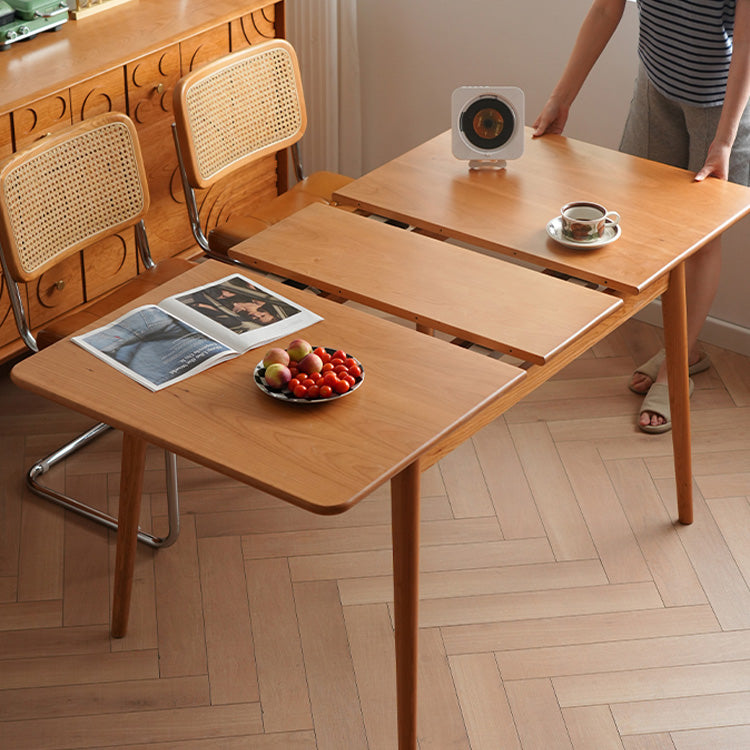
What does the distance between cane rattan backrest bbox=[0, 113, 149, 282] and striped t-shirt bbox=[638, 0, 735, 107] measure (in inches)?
51.3

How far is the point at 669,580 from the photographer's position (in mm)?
2621

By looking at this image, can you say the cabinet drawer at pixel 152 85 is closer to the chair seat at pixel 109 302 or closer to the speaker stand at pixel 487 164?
the chair seat at pixel 109 302

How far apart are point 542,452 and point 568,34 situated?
1327 mm

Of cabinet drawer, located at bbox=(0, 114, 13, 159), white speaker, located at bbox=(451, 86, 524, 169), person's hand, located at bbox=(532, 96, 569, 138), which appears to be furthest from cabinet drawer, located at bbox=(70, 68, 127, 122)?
person's hand, located at bbox=(532, 96, 569, 138)

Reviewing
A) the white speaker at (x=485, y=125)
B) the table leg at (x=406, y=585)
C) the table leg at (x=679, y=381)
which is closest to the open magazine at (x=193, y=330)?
the table leg at (x=406, y=585)

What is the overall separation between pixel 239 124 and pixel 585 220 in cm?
112

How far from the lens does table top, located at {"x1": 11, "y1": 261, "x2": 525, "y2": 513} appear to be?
1.67 metres

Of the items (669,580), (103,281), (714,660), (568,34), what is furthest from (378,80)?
(714,660)

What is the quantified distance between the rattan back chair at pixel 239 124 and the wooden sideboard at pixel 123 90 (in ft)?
0.81

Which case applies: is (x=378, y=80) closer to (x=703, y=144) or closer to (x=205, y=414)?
(x=703, y=144)

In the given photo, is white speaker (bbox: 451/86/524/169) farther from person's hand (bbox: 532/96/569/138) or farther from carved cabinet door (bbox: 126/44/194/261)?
carved cabinet door (bbox: 126/44/194/261)

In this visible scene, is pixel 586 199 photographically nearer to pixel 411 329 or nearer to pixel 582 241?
pixel 582 241

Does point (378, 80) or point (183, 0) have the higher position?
point (183, 0)

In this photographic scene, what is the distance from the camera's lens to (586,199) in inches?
97.5
